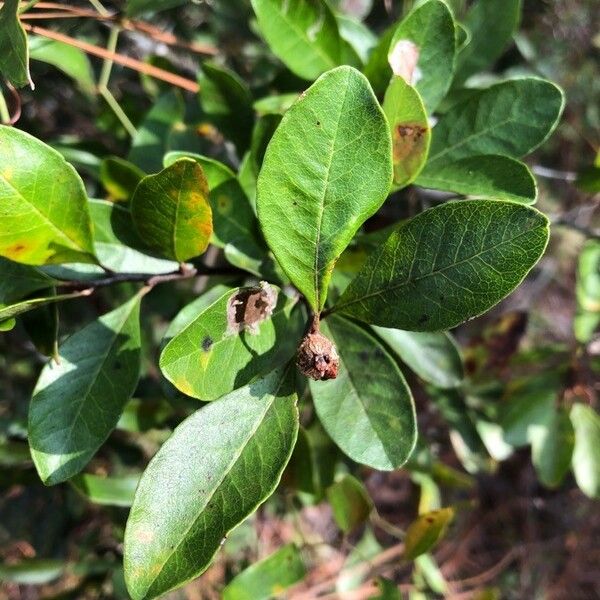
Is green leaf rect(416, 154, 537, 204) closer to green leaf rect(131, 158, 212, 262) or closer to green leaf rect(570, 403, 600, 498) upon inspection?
green leaf rect(131, 158, 212, 262)

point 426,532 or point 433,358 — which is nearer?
point 433,358

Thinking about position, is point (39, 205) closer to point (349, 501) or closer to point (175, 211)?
point (175, 211)

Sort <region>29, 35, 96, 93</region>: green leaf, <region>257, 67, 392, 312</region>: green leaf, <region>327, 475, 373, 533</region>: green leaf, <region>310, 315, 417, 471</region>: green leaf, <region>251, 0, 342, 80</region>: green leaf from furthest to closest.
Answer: <region>327, 475, 373, 533</region>: green leaf
<region>29, 35, 96, 93</region>: green leaf
<region>251, 0, 342, 80</region>: green leaf
<region>310, 315, 417, 471</region>: green leaf
<region>257, 67, 392, 312</region>: green leaf

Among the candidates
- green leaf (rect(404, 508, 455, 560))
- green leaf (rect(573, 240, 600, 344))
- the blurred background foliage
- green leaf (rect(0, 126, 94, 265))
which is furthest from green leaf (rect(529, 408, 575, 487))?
green leaf (rect(0, 126, 94, 265))

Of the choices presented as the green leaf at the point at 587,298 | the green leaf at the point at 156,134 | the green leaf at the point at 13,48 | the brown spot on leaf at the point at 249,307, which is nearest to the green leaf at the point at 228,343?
the brown spot on leaf at the point at 249,307

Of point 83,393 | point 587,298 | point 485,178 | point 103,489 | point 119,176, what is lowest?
point 103,489

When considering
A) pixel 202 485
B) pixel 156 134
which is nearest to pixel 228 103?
pixel 156 134

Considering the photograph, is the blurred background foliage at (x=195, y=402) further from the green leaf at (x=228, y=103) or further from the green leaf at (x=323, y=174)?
the green leaf at (x=323, y=174)
